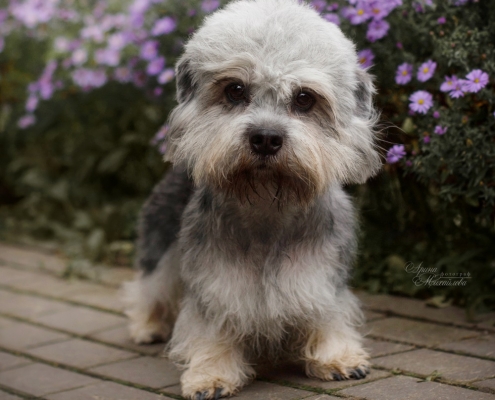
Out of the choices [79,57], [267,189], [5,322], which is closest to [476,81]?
[267,189]

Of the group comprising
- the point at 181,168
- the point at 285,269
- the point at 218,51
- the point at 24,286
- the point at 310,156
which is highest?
the point at 218,51

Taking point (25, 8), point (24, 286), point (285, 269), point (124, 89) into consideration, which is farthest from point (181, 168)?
point (25, 8)

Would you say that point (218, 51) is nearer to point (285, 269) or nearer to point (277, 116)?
point (277, 116)

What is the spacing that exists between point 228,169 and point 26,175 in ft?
14.7

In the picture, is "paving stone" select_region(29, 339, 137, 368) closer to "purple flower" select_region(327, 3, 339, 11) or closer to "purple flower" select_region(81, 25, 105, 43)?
"purple flower" select_region(327, 3, 339, 11)

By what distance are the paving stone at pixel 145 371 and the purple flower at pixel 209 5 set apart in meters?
2.37

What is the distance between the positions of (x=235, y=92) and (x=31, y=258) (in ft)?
12.0

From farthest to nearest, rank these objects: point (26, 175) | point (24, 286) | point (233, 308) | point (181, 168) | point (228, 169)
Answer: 1. point (26, 175)
2. point (24, 286)
3. point (181, 168)
4. point (233, 308)
5. point (228, 169)

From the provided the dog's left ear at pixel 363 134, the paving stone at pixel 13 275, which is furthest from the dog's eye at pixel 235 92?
the paving stone at pixel 13 275

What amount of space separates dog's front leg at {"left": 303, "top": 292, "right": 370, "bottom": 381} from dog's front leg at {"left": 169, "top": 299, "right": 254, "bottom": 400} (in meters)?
0.27

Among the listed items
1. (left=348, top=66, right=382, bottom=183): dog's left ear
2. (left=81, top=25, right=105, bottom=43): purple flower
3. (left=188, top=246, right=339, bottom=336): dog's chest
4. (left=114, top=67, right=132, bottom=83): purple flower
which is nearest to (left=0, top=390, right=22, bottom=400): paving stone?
(left=188, top=246, right=339, bottom=336): dog's chest

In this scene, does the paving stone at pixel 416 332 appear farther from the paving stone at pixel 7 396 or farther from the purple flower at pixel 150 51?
the purple flower at pixel 150 51

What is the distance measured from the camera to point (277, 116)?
289cm

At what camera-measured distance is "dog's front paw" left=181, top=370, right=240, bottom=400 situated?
310 cm
